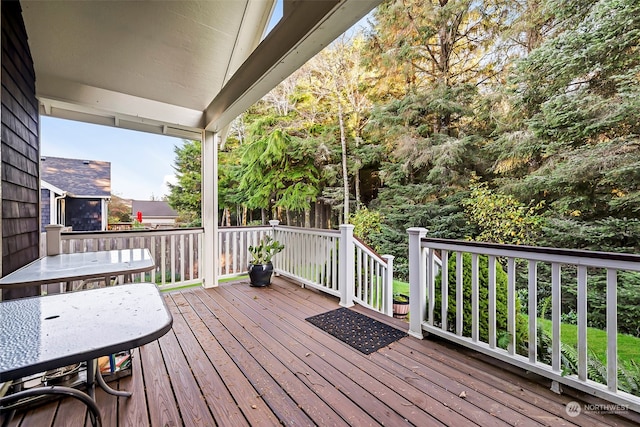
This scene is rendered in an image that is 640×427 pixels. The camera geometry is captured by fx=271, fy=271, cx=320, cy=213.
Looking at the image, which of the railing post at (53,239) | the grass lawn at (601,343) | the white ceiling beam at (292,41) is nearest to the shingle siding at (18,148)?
the railing post at (53,239)

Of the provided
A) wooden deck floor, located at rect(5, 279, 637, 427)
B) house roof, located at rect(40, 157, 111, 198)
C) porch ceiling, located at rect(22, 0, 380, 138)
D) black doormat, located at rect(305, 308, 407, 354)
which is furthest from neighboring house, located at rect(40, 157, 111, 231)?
black doormat, located at rect(305, 308, 407, 354)

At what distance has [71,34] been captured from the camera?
2.75m

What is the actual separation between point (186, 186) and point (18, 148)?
8429mm

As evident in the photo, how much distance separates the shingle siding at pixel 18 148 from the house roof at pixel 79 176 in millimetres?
5398

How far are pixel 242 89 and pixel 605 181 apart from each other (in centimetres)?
518

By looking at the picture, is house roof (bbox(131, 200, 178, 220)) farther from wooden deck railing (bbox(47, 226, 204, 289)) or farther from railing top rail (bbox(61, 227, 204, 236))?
railing top rail (bbox(61, 227, 204, 236))

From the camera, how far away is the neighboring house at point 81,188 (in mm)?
7105

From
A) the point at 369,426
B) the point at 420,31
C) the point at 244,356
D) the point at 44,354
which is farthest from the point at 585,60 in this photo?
the point at 44,354

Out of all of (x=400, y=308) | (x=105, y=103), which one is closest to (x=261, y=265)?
(x=400, y=308)

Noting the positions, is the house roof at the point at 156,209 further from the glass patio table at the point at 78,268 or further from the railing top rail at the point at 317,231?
the glass patio table at the point at 78,268

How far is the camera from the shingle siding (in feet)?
6.42

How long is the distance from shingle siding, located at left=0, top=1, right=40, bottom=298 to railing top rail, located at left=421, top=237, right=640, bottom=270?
3.47m

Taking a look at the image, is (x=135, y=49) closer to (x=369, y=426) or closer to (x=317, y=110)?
(x=369, y=426)

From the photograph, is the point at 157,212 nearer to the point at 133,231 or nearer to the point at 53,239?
the point at 133,231
